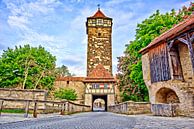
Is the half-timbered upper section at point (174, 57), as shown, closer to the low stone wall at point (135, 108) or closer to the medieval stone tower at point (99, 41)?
the low stone wall at point (135, 108)

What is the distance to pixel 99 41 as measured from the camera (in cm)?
3416

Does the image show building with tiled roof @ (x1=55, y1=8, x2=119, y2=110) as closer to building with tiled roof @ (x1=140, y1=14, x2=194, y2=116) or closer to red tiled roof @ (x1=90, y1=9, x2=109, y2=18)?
red tiled roof @ (x1=90, y1=9, x2=109, y2=18)

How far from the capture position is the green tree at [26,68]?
22.6 meters

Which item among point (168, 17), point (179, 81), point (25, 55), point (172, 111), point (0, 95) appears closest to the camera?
point (172, 111)

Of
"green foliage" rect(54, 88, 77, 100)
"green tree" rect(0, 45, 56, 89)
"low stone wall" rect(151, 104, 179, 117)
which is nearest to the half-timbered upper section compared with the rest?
"low stone wall" rect(151, 104, 179, 117)

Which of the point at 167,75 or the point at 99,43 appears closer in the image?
the point at 167,75

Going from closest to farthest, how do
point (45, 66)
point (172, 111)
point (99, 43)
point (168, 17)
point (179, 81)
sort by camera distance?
1. point (172, 111)
2. point (179, 81)
3. point (168, 17)
4. point (45, 66)
5. point (99, 43)

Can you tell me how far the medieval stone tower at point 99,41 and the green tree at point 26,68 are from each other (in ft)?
27.5

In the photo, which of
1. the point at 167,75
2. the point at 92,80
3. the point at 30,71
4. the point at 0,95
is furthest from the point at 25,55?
the point at 167,75

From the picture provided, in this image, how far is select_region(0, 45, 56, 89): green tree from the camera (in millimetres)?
22609

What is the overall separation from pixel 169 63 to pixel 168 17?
673 centimetres

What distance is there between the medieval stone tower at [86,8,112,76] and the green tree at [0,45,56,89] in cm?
838

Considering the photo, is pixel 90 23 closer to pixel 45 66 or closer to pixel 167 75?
pixel 45 66

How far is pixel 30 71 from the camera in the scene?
24.4m
